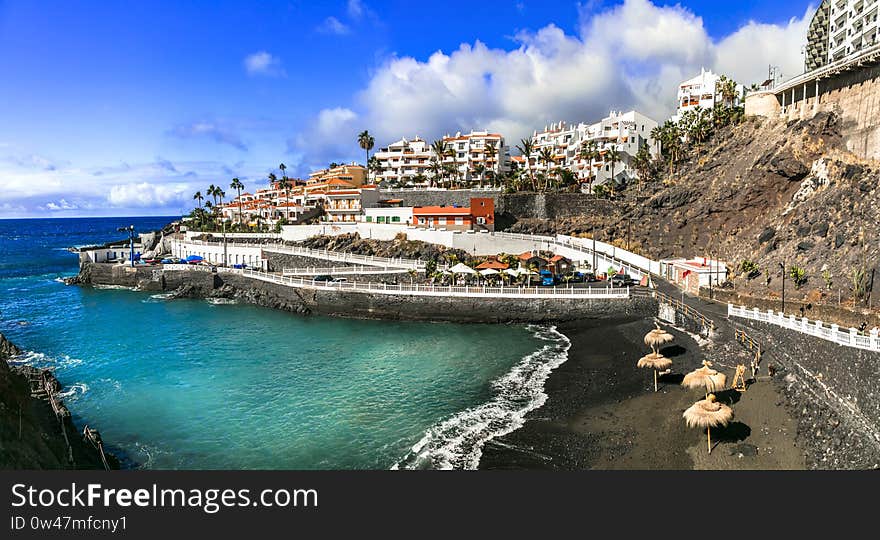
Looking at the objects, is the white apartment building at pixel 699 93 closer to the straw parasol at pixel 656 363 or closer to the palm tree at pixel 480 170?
the palm tree at pixel 480 170

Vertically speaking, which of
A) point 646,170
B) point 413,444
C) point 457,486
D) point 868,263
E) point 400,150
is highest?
point 400,150

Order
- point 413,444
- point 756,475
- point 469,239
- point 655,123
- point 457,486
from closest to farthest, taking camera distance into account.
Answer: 1. point 457,486
2. point 756,475
3. point 413,444
4. point 469,239
5. point 655,123

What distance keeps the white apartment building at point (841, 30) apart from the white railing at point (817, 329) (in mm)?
30469

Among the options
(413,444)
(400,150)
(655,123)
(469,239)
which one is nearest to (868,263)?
(413,444)

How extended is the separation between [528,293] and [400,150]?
64808 millimetres

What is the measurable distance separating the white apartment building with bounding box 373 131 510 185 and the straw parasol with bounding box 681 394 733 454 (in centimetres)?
7630

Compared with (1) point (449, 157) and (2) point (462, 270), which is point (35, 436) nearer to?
(2) point (462, 270)

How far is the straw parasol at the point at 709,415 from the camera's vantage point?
17828 millimetres

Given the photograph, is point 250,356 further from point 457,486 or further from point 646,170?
point 646,170

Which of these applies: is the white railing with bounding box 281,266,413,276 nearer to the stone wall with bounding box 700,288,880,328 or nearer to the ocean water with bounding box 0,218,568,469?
the ocean water with bounding box 0,218,568,469

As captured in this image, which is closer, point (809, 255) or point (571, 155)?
point (809, 255)

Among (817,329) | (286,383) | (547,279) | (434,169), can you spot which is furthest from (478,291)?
(434,169)

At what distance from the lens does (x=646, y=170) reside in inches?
2886

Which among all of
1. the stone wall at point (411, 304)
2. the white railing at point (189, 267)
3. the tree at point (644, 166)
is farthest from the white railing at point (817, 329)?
the white railing at point (189, 267)
